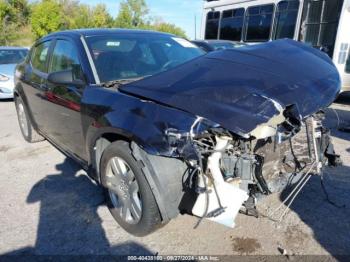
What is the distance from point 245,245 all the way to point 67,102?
230cm

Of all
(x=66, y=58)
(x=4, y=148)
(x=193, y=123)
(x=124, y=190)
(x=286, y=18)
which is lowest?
(x=4, y=148)

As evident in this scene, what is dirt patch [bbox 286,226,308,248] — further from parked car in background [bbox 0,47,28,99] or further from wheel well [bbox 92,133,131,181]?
parked car in background [bbox 0,47,28,99]

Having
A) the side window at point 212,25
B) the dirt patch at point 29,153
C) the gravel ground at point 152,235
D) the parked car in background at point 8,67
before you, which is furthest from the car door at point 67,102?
the side window at point 212,25

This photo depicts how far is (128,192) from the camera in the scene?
2898 millimetres

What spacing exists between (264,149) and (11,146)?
4.59 m

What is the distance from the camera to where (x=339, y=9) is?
8766 mm

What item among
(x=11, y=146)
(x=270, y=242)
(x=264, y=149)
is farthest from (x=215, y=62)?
(x=11, y=146)

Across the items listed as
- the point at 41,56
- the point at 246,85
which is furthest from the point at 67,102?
the point at 246,85

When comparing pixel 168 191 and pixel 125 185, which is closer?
pixel 168 191

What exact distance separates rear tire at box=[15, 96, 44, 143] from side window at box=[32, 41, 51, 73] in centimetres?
87

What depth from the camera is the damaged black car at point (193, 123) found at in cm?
241

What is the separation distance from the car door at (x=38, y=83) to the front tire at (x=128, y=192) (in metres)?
1.78

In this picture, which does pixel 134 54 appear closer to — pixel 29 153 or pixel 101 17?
pixel 29 153

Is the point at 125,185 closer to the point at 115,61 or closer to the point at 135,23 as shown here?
the point at 115,61
